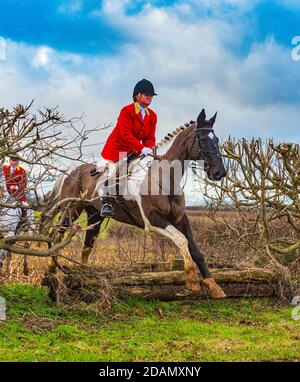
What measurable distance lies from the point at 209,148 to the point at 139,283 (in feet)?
7.23

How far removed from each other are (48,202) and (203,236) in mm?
5453

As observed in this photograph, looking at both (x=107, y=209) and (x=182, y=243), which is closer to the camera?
(x=182, y=243)

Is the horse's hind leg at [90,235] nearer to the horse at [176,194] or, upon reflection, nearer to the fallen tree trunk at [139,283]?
the horse at [176,194]

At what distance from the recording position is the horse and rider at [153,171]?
26.6ft

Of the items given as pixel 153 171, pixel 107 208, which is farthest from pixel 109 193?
pixel 153 171

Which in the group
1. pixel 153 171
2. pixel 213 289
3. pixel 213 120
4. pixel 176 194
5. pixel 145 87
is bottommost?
pixel 213 289

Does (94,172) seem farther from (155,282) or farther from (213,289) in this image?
(213,289)

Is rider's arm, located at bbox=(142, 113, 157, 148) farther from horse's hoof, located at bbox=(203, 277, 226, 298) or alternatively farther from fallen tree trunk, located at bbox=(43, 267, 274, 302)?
horse's hoof, located at bbox=(203, 277, 226, 298)

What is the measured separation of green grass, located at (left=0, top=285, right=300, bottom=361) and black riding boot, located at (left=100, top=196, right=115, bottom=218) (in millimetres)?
1388

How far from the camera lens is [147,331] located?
7230 millimetres

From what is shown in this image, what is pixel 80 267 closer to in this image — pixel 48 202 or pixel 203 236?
pixel 48 202

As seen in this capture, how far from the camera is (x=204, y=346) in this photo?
258 inches

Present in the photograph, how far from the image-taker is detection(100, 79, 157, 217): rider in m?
8.66
